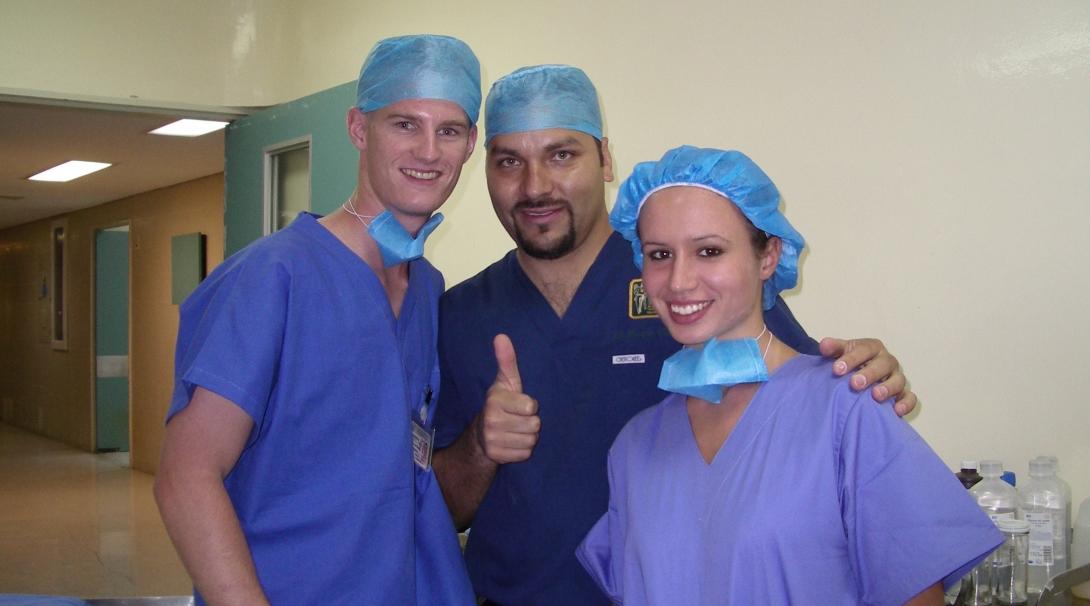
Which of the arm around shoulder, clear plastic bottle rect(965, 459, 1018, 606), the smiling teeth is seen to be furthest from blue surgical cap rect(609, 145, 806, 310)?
clear plastic bottle rect(965, 459, 1018, 606)

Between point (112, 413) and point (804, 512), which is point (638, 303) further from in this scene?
point (112, 413)

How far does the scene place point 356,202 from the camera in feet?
5.39

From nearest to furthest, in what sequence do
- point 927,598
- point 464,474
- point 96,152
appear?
point 927,598 → point 464,474 → point 96,152

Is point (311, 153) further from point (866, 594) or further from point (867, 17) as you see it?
point (866, 594)

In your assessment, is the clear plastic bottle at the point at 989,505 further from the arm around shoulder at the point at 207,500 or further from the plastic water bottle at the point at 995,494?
the arm around shoulder at the point at 207,500

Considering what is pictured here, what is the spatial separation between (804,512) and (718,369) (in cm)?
23

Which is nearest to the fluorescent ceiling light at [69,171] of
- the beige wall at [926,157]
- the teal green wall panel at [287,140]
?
the teal green wall panel at [287,140]

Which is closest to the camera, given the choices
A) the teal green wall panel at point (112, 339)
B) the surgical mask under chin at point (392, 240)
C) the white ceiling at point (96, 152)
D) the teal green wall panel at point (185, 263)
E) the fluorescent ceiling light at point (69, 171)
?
the surgical mask under chin at point (392, 240)

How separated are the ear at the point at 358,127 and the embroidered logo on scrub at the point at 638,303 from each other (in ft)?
1.84

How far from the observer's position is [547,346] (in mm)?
1858

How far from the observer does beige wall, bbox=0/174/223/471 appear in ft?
25.9

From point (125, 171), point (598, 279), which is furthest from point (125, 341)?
point (598, 279)

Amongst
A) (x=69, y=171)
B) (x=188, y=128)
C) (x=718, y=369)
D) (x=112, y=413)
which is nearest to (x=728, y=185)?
(x=718, y=369)

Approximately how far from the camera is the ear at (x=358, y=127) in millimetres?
1671
